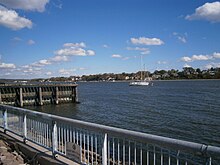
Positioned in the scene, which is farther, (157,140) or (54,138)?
(54,138)

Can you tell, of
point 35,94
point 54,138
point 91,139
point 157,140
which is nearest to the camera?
point 157,140

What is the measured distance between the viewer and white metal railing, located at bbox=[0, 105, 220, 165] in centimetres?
368

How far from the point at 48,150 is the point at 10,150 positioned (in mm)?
1995

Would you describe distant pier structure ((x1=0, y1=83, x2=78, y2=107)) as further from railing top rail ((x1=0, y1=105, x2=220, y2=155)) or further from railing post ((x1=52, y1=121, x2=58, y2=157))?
railing top rail ((x1=0, y1=105, x2=220, y2=155))

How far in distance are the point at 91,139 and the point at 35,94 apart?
146 feet

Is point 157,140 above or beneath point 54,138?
above

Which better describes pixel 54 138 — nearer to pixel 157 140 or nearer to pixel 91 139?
pixel 91 139

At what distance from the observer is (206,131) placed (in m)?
22.3

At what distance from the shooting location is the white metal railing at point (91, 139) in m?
3.68

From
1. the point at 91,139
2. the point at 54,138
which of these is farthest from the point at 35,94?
the point at 91,139

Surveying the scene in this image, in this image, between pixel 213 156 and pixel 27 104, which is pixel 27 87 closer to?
pixel 27 104

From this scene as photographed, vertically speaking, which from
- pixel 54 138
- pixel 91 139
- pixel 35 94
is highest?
pixel 91 139

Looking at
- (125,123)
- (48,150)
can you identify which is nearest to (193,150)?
(48,150)

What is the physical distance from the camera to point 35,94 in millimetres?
48094
